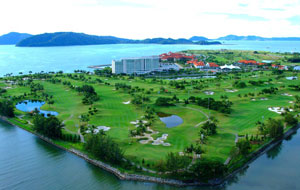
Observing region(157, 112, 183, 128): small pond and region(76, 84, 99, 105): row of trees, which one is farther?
region(76, 84, 99, 105): row of trees

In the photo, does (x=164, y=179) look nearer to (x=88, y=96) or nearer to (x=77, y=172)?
(x=77, y=172)

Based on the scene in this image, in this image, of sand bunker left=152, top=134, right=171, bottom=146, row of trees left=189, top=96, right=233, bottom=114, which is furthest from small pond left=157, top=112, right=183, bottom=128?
row of trees left=189, top=96, right=233, bottom=114

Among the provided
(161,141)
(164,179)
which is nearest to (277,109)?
(161,141)

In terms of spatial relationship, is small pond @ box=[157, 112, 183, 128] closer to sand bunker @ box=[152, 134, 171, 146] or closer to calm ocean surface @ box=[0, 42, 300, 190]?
sand bunker @ box=[152, 134, 171, 146]

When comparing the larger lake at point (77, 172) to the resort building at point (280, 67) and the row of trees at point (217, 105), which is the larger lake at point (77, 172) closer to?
the row of trees at point (217, 105)

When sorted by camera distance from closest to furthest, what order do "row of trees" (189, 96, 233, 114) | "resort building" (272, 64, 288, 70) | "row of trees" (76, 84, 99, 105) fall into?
"row of trees" (189, 96, 233, 114) → "row of trees" (76, 84, 99, 105) → "resort building" (272, 64, 288, 70)

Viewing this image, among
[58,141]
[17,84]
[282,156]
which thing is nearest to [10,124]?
[58,141]

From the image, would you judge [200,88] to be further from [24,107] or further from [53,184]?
[53,184]

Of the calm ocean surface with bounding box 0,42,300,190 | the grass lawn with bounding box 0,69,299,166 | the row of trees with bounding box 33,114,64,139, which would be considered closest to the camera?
the calm ocean surface with bounding box 0,42,300,190
